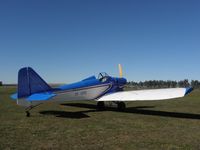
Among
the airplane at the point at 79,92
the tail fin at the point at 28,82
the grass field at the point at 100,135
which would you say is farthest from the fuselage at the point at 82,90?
the grass field at the point at 100,135

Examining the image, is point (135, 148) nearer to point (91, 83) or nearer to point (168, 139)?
point (168, 139)

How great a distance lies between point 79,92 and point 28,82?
3.33m

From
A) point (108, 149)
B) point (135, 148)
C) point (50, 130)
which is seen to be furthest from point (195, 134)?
point (50, 130)

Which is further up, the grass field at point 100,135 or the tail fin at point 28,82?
the tail fin at point 28,82

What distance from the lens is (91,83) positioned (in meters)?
16.0

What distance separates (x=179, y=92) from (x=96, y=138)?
20.5 feet

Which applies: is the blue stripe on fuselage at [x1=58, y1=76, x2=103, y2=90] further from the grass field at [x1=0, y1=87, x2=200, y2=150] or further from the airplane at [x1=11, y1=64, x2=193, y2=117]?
the grass field at [x1=0, y1=87, x2=200, y2=150]

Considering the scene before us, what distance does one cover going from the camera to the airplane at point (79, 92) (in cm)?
1243

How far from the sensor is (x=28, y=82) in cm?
1268

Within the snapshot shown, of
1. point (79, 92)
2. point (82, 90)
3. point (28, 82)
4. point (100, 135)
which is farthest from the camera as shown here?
point (82, 90)

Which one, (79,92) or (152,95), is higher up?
(79,92)

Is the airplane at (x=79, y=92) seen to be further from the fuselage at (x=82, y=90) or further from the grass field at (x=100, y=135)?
the grass field at (x=100, y=135)

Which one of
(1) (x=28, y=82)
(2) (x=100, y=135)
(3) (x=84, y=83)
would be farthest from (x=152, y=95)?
(1) (x=28, y=82)

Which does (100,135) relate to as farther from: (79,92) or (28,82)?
(79,92)
